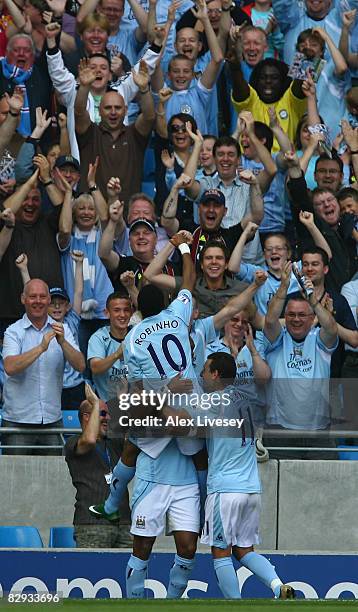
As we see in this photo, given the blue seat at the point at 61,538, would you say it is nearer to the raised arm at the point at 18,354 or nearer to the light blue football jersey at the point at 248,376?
the raised arm at the point at 18,354

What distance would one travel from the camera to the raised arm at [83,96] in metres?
14.4

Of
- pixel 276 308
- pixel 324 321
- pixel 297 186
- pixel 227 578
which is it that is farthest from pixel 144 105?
pixel 227 578

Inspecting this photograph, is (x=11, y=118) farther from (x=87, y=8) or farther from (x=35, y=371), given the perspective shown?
(x=35, y=371)

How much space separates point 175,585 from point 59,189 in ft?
15.5

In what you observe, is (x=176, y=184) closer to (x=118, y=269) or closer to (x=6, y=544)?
(x=118, y=269)

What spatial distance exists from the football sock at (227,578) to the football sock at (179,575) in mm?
207

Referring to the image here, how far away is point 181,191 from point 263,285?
136 cm

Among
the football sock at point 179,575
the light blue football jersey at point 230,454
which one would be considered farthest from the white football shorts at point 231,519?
the football sock at point 179,575

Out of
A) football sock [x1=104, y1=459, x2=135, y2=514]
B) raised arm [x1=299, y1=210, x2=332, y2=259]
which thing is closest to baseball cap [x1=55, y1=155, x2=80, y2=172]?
raised arm [x1=299, y1=210, x2=332, y2=259]

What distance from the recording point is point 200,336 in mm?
11703

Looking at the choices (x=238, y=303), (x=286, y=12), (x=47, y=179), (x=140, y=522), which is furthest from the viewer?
(x=286, y=12)

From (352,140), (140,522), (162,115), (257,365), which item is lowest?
(140,522)

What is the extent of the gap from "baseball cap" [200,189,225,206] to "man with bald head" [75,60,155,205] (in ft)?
4.09

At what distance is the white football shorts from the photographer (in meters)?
10.7
